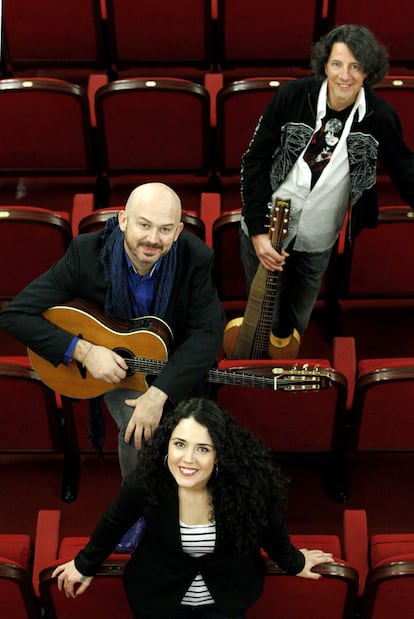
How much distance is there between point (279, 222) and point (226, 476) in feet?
0.72

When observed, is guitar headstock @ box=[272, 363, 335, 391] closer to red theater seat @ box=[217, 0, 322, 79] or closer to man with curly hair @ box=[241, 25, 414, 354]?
man with curly hair @ box=[241, 25, 414, 354]

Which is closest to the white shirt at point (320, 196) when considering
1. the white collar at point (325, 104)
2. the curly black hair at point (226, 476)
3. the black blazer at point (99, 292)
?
the white collar at point (325, 104)

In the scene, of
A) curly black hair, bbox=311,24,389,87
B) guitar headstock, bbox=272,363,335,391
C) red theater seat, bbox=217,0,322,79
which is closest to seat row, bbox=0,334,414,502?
guitar headstock, bbox=272,363,335,391

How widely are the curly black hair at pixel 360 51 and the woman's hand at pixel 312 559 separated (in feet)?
1.07

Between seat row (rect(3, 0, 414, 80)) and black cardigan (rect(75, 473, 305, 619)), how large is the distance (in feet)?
1.88

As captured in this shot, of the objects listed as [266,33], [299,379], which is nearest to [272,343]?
[299,379]

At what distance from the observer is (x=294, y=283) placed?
0.82 meters

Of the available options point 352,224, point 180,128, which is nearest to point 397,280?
point 352,224

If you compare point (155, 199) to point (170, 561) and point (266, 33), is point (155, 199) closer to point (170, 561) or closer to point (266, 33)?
point (170, 561)

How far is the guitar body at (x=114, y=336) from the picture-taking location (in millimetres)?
671

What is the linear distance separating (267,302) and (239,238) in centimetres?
8

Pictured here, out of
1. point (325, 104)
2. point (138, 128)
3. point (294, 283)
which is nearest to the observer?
point (325, 104)

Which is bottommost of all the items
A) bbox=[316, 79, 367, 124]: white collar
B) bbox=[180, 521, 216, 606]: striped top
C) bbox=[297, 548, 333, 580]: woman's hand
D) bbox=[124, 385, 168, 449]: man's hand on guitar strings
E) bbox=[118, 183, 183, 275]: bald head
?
bbox=[297, 548, 333, 580]: woman's hand

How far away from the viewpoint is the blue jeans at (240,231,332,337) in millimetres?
793
